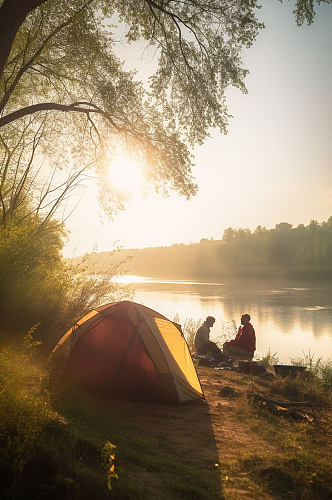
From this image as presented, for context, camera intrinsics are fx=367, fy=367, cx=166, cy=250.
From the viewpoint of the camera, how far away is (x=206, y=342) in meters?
10.7

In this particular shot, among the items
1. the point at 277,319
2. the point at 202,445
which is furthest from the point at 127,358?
the point at 277,319

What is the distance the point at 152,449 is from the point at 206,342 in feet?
22.0

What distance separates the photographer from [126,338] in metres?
6.28

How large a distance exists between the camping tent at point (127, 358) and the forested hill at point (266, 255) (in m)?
58.4

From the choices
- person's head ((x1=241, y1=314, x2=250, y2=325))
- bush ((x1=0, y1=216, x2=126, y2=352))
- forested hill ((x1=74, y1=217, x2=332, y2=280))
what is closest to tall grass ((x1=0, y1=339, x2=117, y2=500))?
bush ((x1=0, y1=216, x2=126, y2=352))

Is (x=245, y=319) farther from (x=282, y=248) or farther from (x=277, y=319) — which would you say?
(x=282, y=248)

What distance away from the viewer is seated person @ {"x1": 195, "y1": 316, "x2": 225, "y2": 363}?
10469mm

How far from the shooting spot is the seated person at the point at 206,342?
10.5 meters

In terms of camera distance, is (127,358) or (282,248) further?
(282,248)

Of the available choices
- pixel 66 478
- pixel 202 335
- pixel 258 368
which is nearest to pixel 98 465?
pixel 66 478

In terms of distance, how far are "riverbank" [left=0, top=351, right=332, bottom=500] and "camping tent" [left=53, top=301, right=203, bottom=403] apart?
30 cm

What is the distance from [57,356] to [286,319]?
774 inches

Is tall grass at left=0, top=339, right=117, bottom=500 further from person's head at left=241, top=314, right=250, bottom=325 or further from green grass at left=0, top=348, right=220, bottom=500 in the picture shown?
person's head at left=241, top=314, right=250, bottom=325

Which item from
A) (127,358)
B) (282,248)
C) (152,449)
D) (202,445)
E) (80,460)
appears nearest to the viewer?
(80,460)
